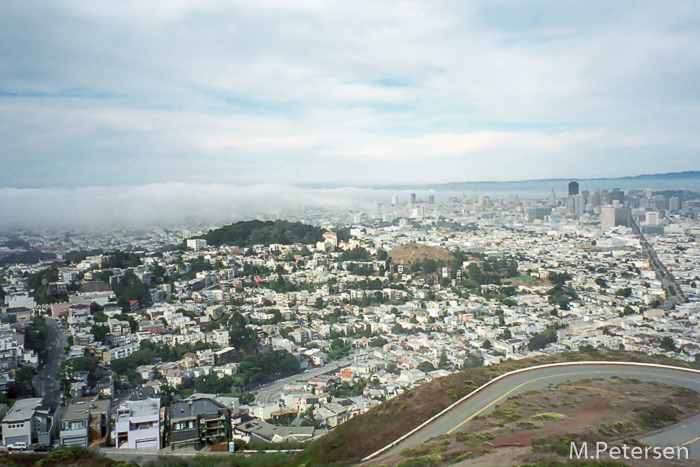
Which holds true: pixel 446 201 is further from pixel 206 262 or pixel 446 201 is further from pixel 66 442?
pixel 66 442

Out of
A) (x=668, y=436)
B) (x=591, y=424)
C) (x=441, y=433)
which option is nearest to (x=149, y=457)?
(x=441, y=433)

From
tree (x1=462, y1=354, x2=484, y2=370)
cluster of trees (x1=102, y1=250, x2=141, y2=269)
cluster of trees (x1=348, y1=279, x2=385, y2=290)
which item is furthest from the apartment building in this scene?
cluster of trees (x1=102, y1=250, x2=141, y2=269)

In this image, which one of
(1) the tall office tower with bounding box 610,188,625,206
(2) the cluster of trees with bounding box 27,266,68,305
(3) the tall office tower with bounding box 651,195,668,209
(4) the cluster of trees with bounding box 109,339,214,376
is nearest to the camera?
(4) the cluster of trees with bounding box 109,339,214,376

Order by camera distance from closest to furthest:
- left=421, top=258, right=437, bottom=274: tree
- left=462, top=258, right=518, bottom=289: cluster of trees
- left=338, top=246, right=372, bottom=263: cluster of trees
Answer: left=462, top=258, right=518, bottom=289: cluster of trees < left=421, top=258, right=437, bottom=274: tree < left=338, top=246, right=372, bottom=263: cluster of trees

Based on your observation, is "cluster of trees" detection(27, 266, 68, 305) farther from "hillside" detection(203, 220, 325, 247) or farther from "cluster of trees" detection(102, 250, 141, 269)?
"hillside" detection(203, 220, 325, 247)

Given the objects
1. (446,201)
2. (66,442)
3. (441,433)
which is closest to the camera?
(441,433)
